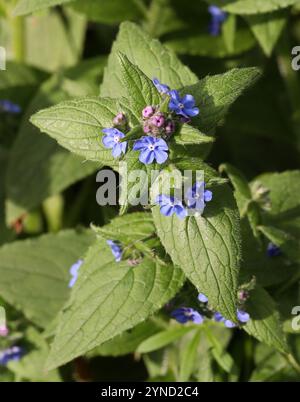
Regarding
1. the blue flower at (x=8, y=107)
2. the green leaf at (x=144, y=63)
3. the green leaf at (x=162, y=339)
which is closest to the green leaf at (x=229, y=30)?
the green leaf at (x=144, y=63)

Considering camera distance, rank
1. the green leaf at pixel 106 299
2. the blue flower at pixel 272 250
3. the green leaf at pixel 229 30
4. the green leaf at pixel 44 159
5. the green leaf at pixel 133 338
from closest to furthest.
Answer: the green leaf at pixel 106 299, the blue flower at pixel 272 250, the green leaf at pixel 133 338, the green leaf at pixel 44 159, the green leaf at pixel 229 30

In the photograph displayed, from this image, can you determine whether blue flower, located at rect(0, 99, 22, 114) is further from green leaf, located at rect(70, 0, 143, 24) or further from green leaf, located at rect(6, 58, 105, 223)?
green leaf, located at rect(70, 0, 143, 24)

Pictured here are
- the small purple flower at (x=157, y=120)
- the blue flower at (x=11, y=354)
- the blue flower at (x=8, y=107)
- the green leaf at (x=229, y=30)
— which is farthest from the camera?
the blue flower at (x=8, y=107)

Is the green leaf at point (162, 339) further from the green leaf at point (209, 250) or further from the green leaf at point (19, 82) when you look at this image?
the green leaf at point (19, 82)

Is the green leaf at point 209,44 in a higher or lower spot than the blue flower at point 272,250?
higher

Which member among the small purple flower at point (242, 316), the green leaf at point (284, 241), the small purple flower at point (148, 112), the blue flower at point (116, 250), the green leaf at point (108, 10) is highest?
the green leaf at point (108, 10)

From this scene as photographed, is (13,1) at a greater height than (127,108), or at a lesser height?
greater

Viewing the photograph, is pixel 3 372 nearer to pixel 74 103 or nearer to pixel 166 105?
pixel 74 103

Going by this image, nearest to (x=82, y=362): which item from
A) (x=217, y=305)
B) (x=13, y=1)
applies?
(x=217, y=305)
